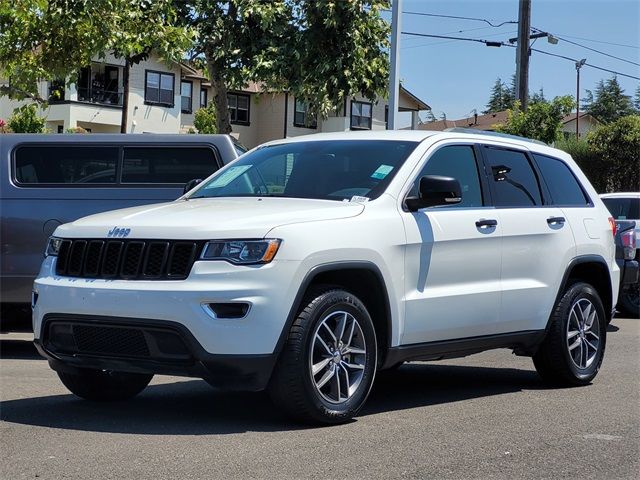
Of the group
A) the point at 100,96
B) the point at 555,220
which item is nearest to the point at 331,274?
the point at 555,220

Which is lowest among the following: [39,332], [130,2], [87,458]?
[87,458]

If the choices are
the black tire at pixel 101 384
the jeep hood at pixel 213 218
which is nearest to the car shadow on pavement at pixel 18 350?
the black tire at pixel 101 384

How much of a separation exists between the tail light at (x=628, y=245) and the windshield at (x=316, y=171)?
6780 mm

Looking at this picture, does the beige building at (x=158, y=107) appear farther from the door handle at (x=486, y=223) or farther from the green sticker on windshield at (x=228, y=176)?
the door handle at (x=486, y=223)

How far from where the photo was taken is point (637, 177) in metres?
33.6

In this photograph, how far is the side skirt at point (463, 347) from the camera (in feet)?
22.5

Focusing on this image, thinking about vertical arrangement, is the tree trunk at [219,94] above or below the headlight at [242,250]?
above

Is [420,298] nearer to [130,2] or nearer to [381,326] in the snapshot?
[381,326]

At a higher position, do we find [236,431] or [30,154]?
[30,154]

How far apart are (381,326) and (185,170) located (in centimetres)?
443

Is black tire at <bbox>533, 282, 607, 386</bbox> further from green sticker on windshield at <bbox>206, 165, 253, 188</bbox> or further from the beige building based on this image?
the beige building

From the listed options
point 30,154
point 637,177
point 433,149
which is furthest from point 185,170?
point 637,177

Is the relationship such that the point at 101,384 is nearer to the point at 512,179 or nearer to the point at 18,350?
the point at 512,179

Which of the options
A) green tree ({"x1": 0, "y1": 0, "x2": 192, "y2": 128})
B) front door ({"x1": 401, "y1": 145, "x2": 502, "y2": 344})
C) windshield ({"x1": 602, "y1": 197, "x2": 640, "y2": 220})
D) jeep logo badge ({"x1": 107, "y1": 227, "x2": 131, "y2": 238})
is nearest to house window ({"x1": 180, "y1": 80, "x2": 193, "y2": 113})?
green tree ({"x1": 0, "y1": 0, "x2": 192, "y2": 128})
